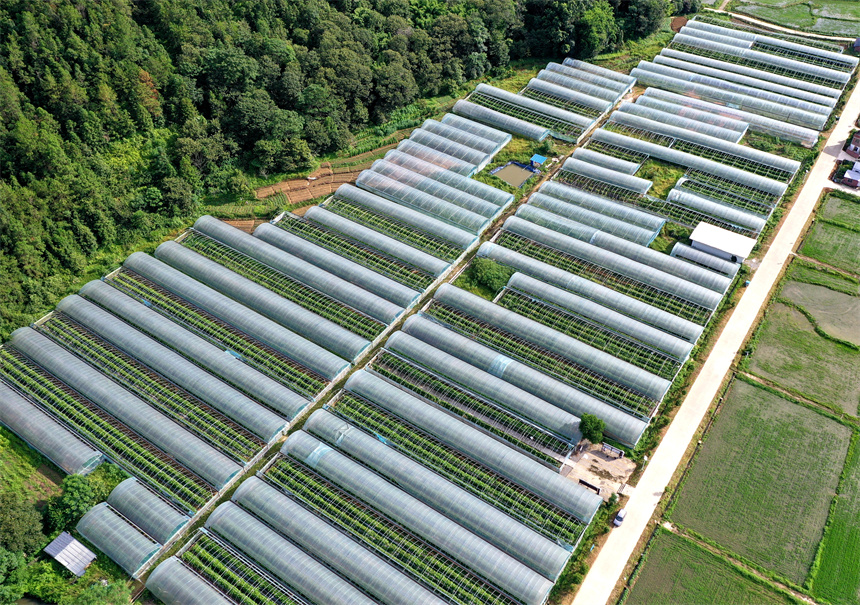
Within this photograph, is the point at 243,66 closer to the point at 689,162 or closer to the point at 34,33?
the point at 34,33

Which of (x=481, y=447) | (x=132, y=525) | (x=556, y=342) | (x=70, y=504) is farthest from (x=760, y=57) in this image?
(x=70, y=504)

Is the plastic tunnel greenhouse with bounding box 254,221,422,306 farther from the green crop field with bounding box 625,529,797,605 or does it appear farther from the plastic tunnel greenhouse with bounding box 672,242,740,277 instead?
the green crop field with bounding box 625,529,797,605

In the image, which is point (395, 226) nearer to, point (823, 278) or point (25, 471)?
point (25, 471)

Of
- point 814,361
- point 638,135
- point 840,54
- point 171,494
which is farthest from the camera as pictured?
point 840,54

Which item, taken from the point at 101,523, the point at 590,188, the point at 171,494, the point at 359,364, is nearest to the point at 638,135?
the point at 590,188

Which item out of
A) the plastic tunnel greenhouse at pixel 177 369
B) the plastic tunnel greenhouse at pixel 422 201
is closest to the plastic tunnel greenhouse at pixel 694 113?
the plastic tunnel greenhouse at pixel 422 201

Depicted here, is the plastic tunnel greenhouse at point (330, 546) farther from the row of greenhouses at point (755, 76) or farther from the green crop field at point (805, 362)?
the row of greenhouses at point (755, 76)
